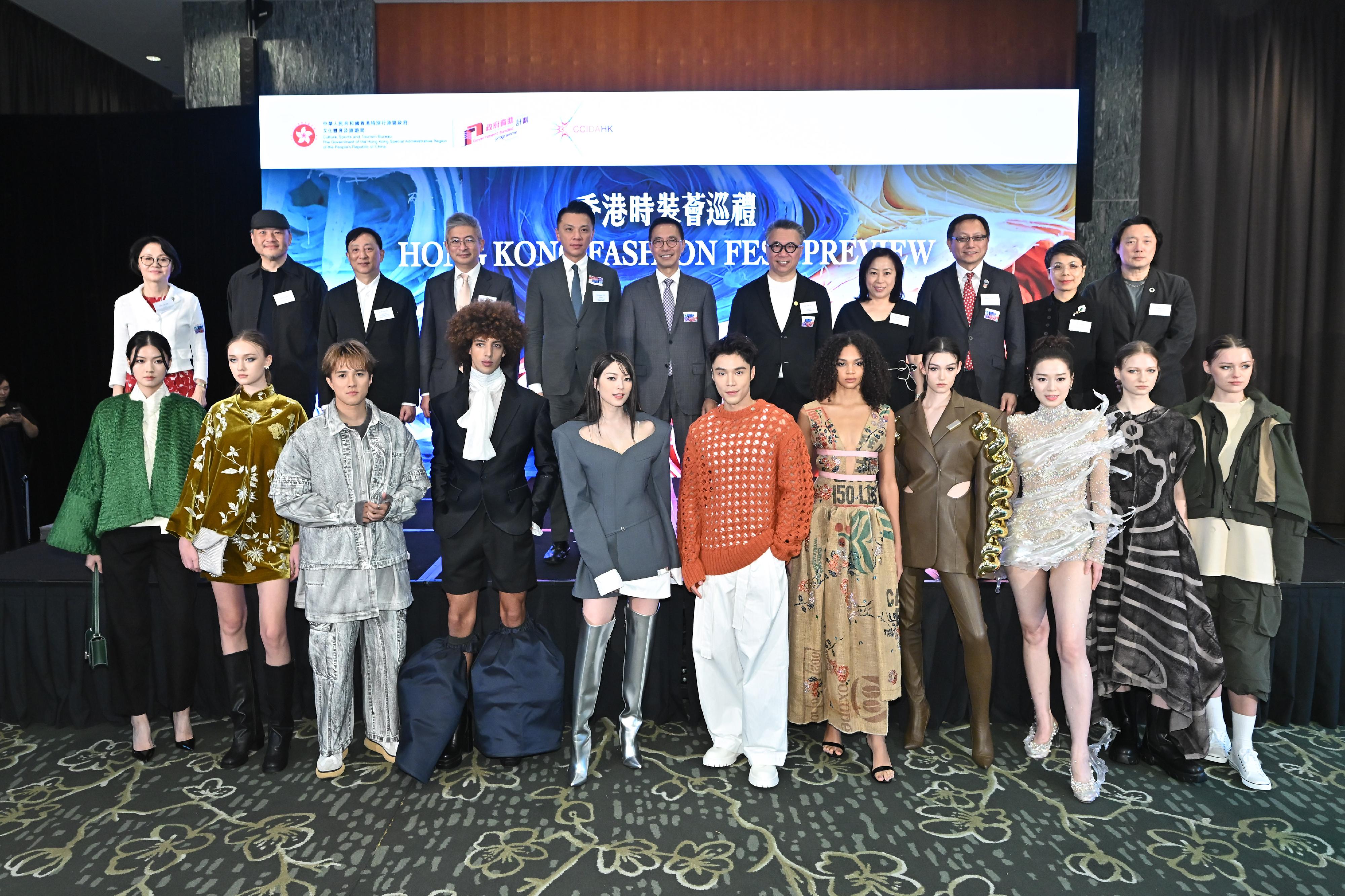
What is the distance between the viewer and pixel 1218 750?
306 centimetres

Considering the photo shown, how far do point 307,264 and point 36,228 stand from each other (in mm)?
2159

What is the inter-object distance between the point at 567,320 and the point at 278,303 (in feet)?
4.56

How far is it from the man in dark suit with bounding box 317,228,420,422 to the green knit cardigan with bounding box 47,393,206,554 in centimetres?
95

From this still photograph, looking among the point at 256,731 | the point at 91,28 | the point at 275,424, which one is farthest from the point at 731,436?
the point at 91,28

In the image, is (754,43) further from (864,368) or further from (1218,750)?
(1218,750)

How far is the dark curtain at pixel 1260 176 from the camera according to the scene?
18.6 feet

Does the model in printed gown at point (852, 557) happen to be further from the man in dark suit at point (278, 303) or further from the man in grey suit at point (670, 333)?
the man in dark suit at point (278, 303)

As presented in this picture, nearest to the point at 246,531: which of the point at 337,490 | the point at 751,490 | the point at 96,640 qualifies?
the point at 337,490

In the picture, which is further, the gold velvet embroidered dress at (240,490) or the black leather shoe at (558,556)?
the black leather shoe at (558,556)

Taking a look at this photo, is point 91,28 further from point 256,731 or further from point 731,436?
point 731,436

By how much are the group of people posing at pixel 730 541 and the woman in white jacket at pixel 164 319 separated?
19.7 inches

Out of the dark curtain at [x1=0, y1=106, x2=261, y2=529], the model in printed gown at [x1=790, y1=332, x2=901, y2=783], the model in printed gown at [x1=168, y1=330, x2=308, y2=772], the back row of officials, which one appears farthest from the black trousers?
the dark curtain at [x1=0, y1=106, x2=261, y2=529]

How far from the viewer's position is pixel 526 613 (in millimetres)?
3240

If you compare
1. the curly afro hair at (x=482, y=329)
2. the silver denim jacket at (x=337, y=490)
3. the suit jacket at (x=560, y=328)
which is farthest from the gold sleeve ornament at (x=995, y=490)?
the silver denim jacket at (x=337, y=490)
